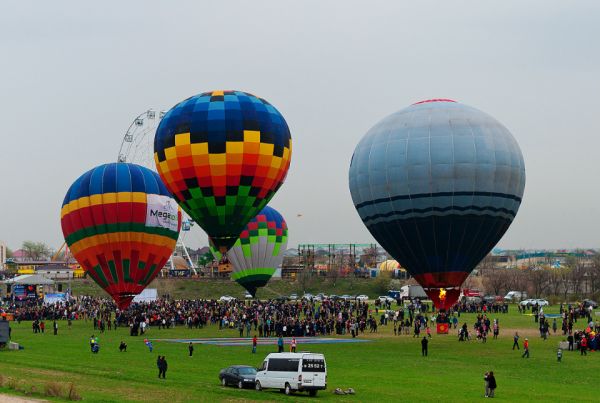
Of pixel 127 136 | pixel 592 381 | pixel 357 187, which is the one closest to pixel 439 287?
pixel 357 187

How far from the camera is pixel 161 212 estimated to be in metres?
60.4

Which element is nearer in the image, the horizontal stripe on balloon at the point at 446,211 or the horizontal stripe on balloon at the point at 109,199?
the horizontal stripe on balloon at the point at 446,211

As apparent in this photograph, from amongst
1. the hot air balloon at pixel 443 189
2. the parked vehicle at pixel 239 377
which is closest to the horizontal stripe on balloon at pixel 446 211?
the hot air balloon at pixel 443 189

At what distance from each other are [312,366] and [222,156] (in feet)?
78.0

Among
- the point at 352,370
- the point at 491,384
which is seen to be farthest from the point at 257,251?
the point at 491,384

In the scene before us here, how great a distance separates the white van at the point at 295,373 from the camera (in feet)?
98.8

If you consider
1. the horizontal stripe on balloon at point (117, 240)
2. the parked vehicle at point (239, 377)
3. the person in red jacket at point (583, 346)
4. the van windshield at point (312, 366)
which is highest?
the horizontal stripe on balloon at point (117, 240)

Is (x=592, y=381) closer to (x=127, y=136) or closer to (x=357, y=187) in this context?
(x=357, y=187)

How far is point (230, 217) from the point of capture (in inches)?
2135

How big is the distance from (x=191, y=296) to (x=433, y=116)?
75353 mm

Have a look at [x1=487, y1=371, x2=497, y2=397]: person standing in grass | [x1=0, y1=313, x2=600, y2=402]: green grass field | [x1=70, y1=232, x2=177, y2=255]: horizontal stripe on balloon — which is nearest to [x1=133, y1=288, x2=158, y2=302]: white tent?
[x1=70, y1=232, x2=177, y2=255]: horizontal stripe on balloon

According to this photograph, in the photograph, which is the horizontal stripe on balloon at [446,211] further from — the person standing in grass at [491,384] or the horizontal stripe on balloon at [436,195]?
the person standing in grass at [491,384]

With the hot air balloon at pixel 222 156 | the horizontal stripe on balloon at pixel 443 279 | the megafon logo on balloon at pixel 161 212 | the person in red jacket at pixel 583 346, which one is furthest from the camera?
the megafon logo on balloon at pixel 161 212

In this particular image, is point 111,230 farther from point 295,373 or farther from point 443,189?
point 295,373
